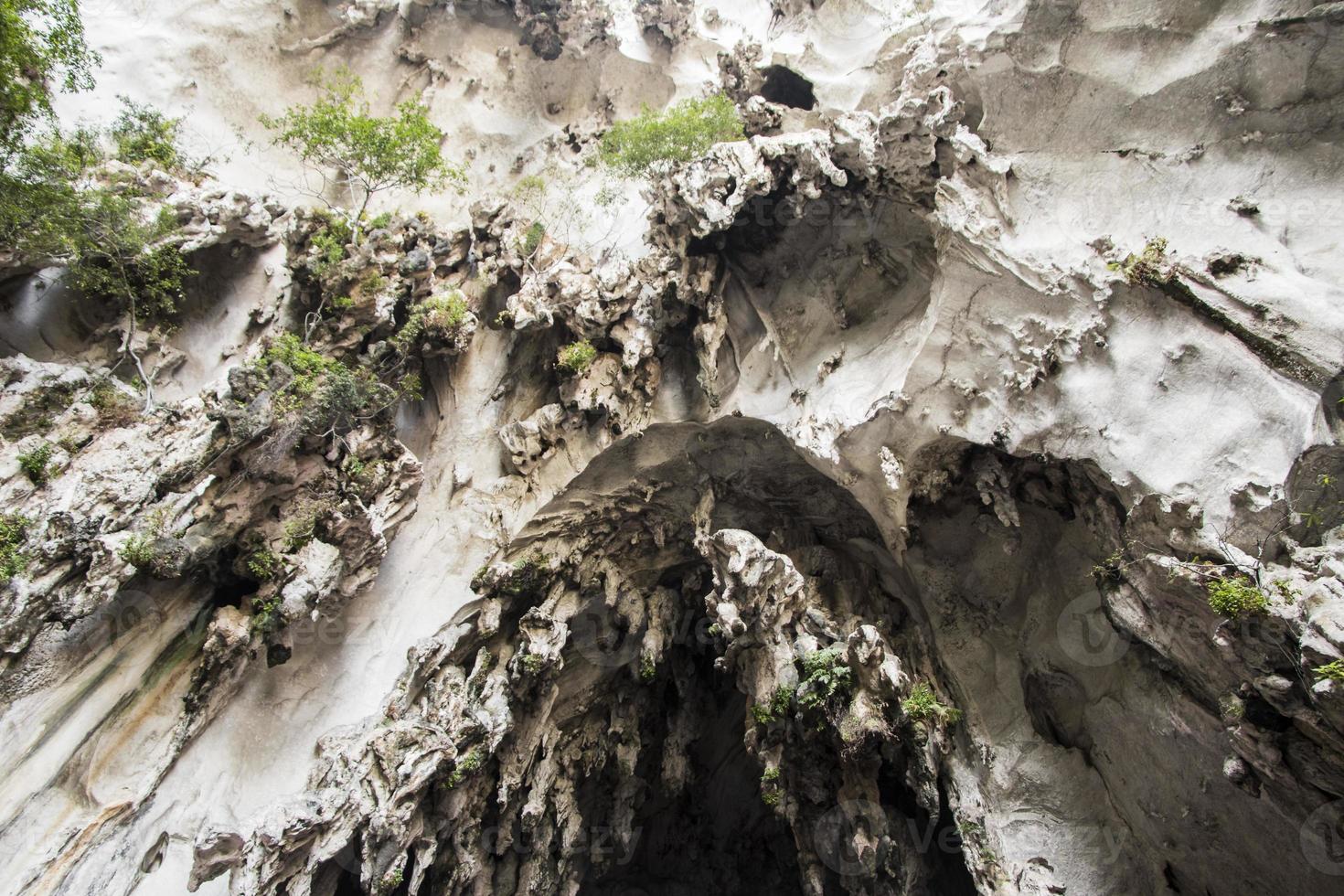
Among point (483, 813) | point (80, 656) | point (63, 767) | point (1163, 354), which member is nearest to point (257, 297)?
point (80, 656)

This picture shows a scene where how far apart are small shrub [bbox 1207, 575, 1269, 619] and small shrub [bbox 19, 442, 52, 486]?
1235 centimetres

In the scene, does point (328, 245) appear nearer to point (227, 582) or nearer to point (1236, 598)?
point (227, 582)

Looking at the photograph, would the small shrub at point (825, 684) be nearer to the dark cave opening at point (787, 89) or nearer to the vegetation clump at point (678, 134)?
the vegetation clump at point (678, 134)

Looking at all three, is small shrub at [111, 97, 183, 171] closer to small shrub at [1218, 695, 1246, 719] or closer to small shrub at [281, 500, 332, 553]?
small shrub at [281, 500, 332, 553]

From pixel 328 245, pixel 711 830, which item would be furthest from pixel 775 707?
pixel 328 245

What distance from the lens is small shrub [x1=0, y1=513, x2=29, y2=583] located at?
721cm

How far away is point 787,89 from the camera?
15188mm

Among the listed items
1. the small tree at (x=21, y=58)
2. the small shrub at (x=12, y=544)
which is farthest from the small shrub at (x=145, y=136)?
the small shrub at (x=12, y=544)

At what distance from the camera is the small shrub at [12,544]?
7211 millimetres

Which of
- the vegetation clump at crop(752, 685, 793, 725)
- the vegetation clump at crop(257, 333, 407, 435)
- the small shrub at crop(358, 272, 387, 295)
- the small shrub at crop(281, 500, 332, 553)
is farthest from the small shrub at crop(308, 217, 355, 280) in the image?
the vegetation clump at crop(752, 685, 793, 725)

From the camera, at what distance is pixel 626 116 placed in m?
16.9

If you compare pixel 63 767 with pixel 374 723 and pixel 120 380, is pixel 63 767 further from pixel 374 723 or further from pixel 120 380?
pixel 120 380

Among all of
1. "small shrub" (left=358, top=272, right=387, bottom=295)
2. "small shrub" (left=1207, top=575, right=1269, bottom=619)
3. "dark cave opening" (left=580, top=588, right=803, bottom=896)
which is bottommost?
"dark cave opening" (left=580, top=588, right=803, bottom=896)

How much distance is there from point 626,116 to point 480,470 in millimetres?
10708
